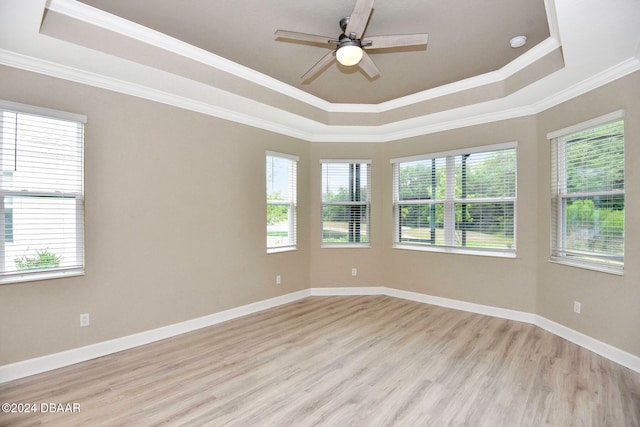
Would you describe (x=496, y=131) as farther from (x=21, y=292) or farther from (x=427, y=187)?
(x=21, y=292)

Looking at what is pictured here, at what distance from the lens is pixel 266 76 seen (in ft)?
12.6

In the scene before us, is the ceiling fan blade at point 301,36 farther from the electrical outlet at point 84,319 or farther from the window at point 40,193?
the electrical outlet at point 84,319

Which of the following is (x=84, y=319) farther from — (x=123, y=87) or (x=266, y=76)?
(x=266, y=76)

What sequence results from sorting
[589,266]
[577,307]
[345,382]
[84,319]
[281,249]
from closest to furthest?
1. [345,382]
2. [84,319]
3. [589,266]
4. [577,307]
5. [281,249]

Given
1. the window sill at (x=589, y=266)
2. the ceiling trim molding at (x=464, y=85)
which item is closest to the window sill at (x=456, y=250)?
the window sill at (x=589, y=266)

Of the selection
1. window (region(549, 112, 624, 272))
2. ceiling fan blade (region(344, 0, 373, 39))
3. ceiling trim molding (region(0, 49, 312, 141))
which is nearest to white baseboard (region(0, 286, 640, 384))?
window (region(549, 112, 624, 272))

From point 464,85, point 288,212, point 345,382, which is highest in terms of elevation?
point 464,85

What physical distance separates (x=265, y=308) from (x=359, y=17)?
12.3 ft

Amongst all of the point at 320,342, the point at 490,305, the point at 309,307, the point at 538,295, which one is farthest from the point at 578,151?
the point at 309,307

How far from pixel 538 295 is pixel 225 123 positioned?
447 cm

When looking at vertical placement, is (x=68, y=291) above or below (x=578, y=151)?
below

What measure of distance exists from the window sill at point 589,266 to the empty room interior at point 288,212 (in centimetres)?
3

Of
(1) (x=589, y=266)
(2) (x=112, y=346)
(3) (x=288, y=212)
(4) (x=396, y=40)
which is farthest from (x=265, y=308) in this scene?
(1) (x=589, y=266)

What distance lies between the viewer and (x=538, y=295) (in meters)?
3.96
